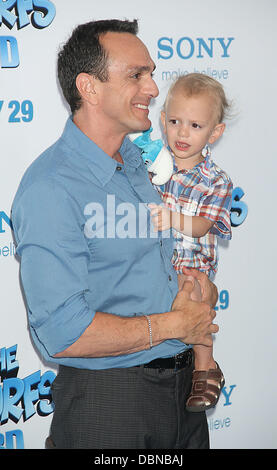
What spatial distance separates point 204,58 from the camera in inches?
137

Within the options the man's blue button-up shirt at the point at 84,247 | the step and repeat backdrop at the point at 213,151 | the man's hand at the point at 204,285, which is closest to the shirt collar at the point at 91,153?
the man's blue button-up shirt at the point at 84,247

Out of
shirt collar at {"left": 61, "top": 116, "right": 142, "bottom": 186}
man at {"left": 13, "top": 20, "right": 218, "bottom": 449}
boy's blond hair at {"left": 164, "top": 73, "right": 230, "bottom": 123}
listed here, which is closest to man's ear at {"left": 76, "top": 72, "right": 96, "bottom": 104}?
man at {"left": 13, "top": 20, "right": 218, "bottom": 449}

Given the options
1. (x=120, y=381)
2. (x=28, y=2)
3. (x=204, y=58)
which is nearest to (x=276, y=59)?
(x=204, y=58)

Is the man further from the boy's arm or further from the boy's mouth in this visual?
the boy's mouth

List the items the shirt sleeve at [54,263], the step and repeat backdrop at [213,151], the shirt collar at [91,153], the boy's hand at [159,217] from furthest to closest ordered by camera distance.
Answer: the step and repeat backdrop at [213,151] → the boy's hand at [159,217] → the shirt collar at [91,153] → the shirt sleeve at [54,263]

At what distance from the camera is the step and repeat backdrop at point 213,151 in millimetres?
3213

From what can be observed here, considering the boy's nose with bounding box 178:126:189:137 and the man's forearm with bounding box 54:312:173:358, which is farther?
the boy's nose with bounding box 178:126:189:137

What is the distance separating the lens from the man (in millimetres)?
1930

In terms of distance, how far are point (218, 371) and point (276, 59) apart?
2.05 metres

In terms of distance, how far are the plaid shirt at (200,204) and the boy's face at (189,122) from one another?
0.36 ft

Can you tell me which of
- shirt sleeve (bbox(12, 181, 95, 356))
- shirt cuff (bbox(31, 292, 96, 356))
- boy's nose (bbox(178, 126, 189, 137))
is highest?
boy's nose (bbox(178, 126, 189, 137))

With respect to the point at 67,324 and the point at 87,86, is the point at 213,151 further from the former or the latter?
the point at 67,324

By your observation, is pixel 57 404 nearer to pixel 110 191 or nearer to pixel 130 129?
pixel 110 191

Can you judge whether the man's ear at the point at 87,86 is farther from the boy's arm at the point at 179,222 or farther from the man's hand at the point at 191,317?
the man's hand at the point at 191,317
